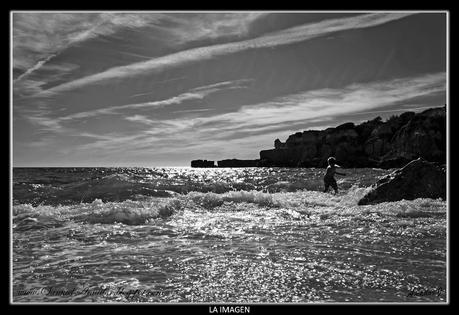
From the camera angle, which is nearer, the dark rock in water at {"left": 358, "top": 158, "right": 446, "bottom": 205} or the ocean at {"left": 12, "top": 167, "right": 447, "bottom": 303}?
the ocean at {"left": 12, "top": 167, "right": 447, "bottom": 303}

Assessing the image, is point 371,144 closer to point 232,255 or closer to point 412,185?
point 412,185

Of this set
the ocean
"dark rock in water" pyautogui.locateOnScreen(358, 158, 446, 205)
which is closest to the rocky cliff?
"dark rock in water" pyautogui.locateOnScreen(358, 158, 446, 205)

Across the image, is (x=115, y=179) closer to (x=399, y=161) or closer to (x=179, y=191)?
(x=179, y=191)

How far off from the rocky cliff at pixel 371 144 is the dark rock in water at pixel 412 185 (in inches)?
1501

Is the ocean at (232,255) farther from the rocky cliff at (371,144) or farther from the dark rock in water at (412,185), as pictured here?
the rocky cliff at (371,144)

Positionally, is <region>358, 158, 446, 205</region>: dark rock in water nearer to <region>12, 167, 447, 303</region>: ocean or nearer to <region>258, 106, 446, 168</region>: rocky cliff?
<region>12, 167, 447, 303</region>: ocean

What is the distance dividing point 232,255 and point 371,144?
86.6m

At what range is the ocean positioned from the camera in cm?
459

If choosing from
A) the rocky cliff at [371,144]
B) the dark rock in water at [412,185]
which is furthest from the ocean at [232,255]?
the rocky cliff at [371,144]

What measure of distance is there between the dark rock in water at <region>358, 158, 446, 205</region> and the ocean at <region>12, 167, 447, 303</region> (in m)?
1.34

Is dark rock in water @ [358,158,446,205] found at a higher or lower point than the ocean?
higher

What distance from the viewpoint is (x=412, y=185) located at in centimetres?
1345

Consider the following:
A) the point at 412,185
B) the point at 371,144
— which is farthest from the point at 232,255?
the point at 371,144
